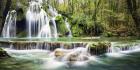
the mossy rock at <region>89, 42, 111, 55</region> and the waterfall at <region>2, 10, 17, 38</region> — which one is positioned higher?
the waterfall at <region>2, 10, 17, 38</region>

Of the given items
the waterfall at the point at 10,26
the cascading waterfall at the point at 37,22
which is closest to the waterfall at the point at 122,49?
the cascading waterfall at the point at 37,22

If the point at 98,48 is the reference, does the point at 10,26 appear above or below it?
above

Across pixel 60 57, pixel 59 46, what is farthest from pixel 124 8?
pixel 60 57

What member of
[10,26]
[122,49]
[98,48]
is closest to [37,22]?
[10,26]

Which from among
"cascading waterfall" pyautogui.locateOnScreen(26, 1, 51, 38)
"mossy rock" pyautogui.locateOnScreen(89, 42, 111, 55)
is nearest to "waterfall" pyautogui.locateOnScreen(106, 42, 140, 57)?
"mossy rock" pyautogui.locateOnScreen(89, 42, 111, 55)

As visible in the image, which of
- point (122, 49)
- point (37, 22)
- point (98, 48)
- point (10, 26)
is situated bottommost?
point (122, 49)

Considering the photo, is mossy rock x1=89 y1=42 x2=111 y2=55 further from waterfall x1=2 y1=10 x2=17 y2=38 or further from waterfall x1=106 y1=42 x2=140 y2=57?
waterfall x1=2 y1=10 x2=17 y2=38

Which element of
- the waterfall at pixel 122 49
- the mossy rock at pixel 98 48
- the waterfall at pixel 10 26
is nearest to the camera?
the mossy rock at pixel 98 48

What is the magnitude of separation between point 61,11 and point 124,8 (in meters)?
6.82

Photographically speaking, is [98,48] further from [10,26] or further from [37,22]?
[10,26]

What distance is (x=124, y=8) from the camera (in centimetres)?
2594

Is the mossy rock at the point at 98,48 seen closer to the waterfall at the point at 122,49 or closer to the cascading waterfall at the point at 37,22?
the waterfall at the point at 122,49

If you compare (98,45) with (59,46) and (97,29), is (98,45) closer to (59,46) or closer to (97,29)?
(59,46)

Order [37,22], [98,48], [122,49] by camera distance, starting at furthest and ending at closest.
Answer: [37,22]
[122,49]
[98,48]
